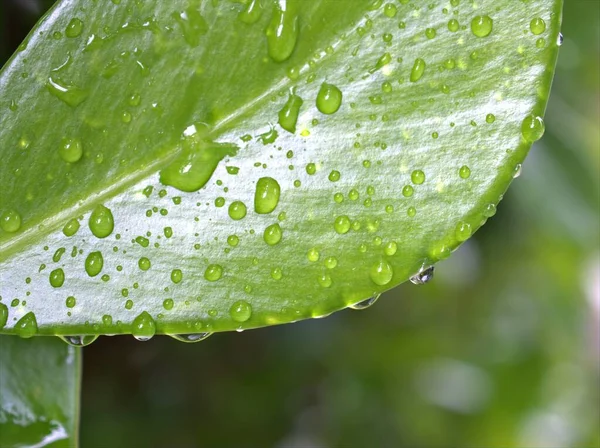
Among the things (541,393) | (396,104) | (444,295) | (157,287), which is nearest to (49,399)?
(157,287)

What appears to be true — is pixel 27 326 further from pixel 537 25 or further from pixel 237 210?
pixel 537 25

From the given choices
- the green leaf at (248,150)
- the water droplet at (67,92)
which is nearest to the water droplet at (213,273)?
the green leaf at (248,150)

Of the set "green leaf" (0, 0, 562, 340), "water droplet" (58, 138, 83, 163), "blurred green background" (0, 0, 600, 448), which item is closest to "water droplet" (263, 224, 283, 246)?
"green leaf" (0, 0, 562, 340)

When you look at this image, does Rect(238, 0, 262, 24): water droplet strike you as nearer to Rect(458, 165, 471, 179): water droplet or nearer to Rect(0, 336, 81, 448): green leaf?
Rect(458, 165, 471, 179): water droplet

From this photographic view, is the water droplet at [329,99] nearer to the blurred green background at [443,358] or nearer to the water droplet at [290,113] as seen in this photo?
the water droplet at [290,113]

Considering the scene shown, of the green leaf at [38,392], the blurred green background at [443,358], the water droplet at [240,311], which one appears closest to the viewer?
the water droplet at [240,311]

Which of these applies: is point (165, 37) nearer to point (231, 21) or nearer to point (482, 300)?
point (231, 21)
